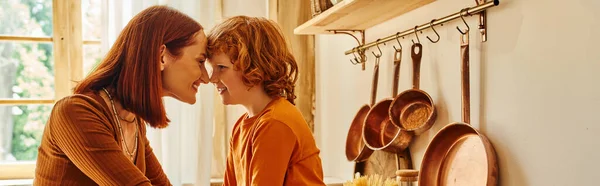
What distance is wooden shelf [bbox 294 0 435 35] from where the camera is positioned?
1.72 m

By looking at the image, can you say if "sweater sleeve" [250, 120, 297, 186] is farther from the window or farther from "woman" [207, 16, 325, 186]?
the window

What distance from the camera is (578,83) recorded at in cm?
112

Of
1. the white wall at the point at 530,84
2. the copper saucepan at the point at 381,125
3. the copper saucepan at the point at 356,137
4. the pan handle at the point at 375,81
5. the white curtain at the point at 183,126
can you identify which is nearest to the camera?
the white wall at the point at 530,84

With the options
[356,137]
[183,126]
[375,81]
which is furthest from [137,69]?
[183,126]

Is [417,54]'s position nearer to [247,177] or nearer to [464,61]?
[464,61]

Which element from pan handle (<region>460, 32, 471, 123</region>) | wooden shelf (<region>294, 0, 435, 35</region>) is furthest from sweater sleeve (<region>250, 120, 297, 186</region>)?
wooden shelf (<region>294, 0, 435, 35</region>)

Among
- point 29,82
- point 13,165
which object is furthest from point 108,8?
point 13,165

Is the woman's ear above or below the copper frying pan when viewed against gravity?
above

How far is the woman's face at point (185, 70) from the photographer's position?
1389 mm

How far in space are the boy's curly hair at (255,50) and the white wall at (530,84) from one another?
424 mm

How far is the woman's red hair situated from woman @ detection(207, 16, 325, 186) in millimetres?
156

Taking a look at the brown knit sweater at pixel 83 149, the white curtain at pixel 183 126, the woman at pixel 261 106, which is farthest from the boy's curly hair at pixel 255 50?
the white curtain at pixel 183 126

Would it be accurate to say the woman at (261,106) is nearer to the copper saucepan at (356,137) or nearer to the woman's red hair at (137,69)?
the woman's red hair at (137,69)

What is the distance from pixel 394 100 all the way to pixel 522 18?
573 mm
